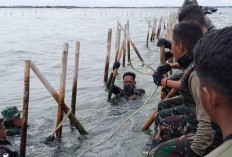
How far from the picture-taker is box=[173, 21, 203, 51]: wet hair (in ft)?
11.8

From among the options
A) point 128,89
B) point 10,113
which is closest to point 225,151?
point 10,113

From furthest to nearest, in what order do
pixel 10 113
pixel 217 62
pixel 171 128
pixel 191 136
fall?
1. pixel 10 113
2. pixel 171 128
3. pixel 191 136
4. pixel 217 62

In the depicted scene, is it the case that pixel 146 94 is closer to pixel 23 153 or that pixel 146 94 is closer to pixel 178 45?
pixel 23 153

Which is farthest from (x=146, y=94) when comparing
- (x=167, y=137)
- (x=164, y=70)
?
(x=167, y=137)

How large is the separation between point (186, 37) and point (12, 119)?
4454 millimetres

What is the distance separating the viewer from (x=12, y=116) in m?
6.50

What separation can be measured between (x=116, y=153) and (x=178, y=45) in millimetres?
2946

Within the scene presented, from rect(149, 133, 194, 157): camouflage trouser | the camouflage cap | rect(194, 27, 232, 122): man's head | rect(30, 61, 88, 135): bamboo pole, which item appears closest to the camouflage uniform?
rect(149, 133, 194, 157): camouflage trouser

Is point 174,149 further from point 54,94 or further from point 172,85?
point 54,94

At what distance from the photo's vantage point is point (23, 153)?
548cm

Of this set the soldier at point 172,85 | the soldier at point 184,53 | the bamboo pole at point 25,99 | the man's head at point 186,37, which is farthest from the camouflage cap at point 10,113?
the man's head at point 186,37

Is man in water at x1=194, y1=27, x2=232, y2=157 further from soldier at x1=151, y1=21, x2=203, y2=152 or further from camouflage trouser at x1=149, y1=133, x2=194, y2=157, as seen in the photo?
soldier at x1=151, y1=21, x2=203, y2=152

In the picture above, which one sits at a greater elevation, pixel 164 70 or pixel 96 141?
pixel 164 70

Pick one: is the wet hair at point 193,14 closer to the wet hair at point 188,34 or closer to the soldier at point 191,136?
the wet hair at point 188,34
